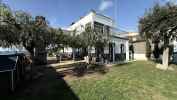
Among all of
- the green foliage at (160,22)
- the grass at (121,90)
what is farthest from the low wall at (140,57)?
the grass at (121,90)

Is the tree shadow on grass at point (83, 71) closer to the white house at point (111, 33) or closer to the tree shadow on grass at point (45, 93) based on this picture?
the tree shadow on grass at point (45, 93)

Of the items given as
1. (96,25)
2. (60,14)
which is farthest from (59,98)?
(60,14)

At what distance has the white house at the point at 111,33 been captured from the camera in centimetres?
1925

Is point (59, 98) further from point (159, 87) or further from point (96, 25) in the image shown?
point (96, 25)

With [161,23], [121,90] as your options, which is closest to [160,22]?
[161,23]

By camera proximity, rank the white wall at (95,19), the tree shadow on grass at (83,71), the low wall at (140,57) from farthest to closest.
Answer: the low wall at (140,57), the white wall at (95,19), the tree shadow on grass at (83,71)

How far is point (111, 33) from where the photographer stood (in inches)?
783

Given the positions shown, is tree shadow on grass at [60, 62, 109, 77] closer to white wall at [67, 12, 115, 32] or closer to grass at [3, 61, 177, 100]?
grass at [3, 61, 177, 100]

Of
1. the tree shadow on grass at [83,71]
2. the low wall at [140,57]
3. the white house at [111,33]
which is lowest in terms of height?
the tree shadow on grass at [83,71]

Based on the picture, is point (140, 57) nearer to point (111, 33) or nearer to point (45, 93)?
point (111, 33)

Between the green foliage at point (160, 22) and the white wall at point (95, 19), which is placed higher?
the white wall at point (95, 19)

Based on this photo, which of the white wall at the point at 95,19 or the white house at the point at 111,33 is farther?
the white wall at the point at 95,19

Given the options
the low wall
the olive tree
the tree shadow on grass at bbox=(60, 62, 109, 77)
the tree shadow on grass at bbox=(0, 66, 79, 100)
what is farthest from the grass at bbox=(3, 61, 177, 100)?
the low wall

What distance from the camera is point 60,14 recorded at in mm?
28281
